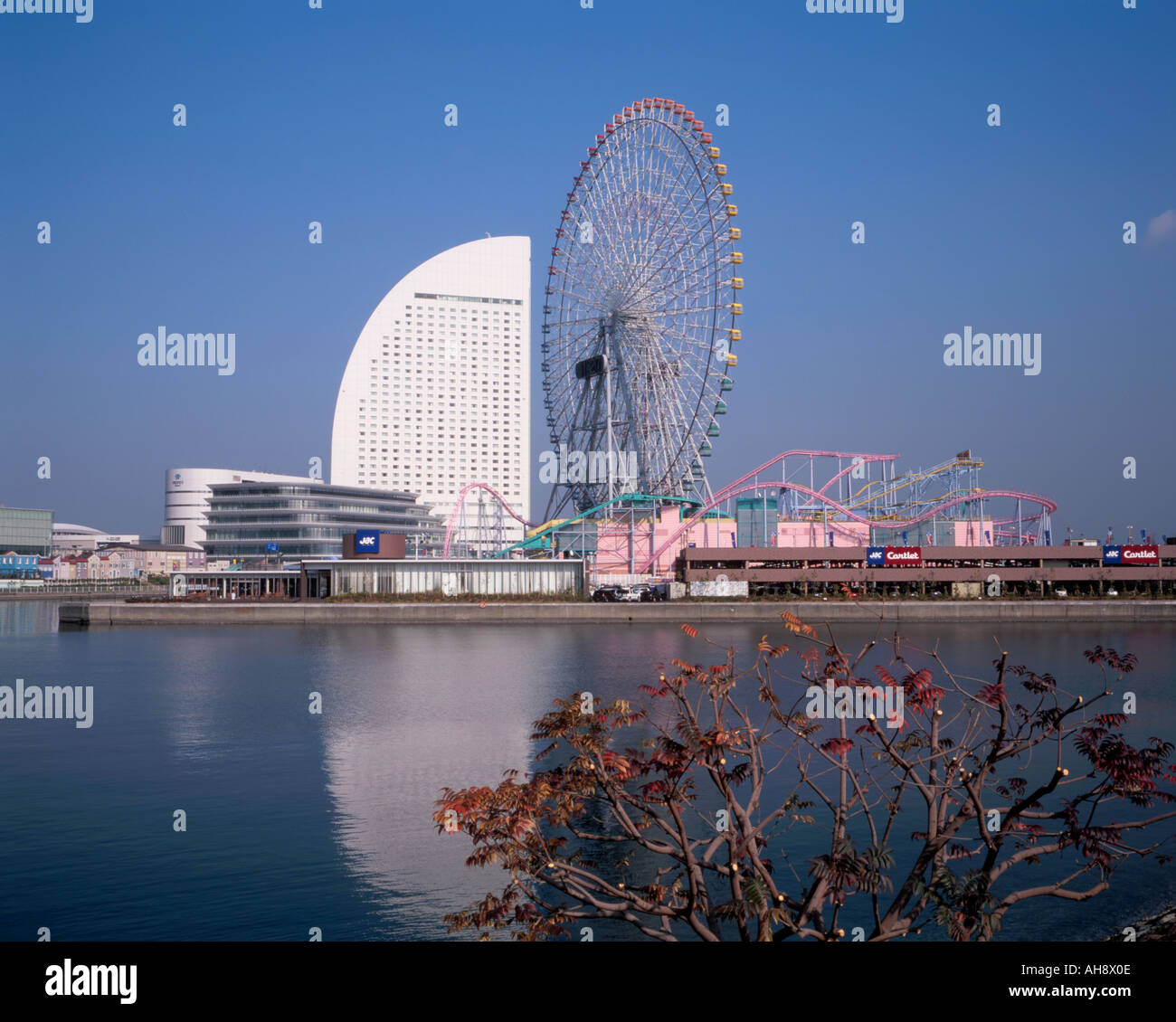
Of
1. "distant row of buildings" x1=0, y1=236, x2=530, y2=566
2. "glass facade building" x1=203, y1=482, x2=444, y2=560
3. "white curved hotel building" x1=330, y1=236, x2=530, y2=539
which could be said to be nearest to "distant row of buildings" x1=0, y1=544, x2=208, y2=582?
"distant row of buildings" x1=0, y1=236, x2=530, y2=566

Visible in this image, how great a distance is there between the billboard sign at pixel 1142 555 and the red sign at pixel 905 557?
533 inches

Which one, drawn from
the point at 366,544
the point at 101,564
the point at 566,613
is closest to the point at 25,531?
the point at 101,564

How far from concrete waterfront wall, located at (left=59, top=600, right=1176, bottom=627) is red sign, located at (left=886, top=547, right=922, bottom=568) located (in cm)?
611

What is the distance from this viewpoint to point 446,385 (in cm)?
14712

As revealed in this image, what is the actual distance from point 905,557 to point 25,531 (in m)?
117

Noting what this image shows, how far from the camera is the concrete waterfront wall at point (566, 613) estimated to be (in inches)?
2223

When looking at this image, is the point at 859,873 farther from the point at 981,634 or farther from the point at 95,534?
the point at 95,534

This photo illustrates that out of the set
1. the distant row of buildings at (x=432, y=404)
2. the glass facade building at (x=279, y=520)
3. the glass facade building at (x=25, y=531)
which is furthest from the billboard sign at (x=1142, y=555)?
the glass facade building at (x=25, y=531)

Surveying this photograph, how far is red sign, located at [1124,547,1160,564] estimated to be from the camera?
63.5 m

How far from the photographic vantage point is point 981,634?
157 ft

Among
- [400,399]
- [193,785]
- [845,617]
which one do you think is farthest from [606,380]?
[400,399]

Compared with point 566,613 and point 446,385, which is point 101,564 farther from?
point 566,613

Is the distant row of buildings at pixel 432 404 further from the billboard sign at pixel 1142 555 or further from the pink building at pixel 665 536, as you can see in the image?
the billboard sign at pixel 1142 555
